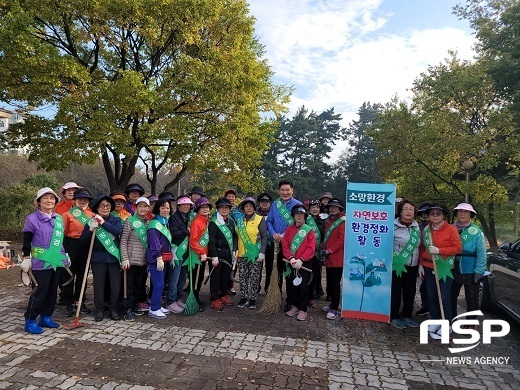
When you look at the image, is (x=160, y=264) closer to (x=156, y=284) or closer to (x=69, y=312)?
(x=156, y=284)

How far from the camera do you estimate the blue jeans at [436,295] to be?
4711 millimetres

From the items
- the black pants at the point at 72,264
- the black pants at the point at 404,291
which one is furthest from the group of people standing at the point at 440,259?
the black pants at the point at 72,264

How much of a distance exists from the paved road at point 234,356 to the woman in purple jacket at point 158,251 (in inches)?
11.7

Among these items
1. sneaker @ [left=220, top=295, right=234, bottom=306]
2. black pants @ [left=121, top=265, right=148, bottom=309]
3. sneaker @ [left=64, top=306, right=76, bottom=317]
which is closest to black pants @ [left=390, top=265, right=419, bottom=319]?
sneaker @ [left=220, top=295, right=234, bottom=306]

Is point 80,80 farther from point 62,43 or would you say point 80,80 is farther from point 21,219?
point 21,219

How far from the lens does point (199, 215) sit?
5590 millimetres

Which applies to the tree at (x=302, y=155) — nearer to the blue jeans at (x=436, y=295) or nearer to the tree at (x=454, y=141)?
the tree at (x=454, y=141)

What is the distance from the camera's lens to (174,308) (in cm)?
541

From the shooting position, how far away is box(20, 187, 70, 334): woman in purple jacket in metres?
4.31

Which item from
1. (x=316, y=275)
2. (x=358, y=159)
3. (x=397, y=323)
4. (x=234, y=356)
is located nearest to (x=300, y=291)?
(x=316, y=275)

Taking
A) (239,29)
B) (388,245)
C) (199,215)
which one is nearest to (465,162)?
(388,245)

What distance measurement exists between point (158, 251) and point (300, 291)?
2.23 m

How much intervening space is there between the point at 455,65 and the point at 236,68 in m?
9.55

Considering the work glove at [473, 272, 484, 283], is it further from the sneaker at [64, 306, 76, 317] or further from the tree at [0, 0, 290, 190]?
the tree at [0, 0, 290, 190]
